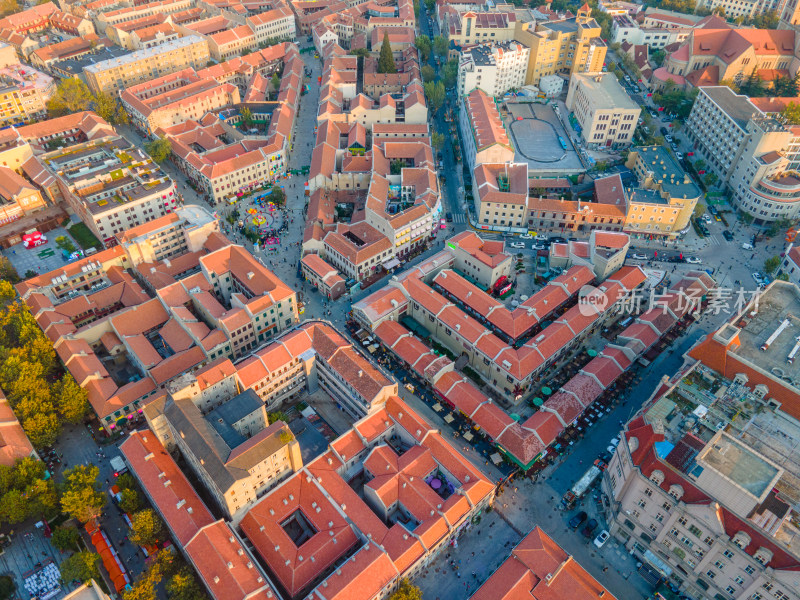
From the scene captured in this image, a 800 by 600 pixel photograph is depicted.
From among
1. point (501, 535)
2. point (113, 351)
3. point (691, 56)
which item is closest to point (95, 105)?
point (113, 351)

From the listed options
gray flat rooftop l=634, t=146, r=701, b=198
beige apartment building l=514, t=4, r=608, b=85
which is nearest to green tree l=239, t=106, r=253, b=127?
beige apartment building l=514, t=4, r=608, b=85

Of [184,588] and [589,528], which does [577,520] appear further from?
[184,588]

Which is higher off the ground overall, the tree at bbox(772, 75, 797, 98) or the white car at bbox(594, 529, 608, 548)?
the tree at bbox(772, 75, 797, 98)

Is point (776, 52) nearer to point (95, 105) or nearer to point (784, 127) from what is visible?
point (784, 127)

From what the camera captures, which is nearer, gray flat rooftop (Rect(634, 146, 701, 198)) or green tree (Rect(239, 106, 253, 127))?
gray flat rooftop (Rect(634, 146, 701, 198))

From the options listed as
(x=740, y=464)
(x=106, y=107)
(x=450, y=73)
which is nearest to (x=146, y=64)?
(x=106, y=107)

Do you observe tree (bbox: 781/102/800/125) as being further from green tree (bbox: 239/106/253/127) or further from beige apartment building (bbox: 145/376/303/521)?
beige apartment building (bbox: 145/376/303/521)
